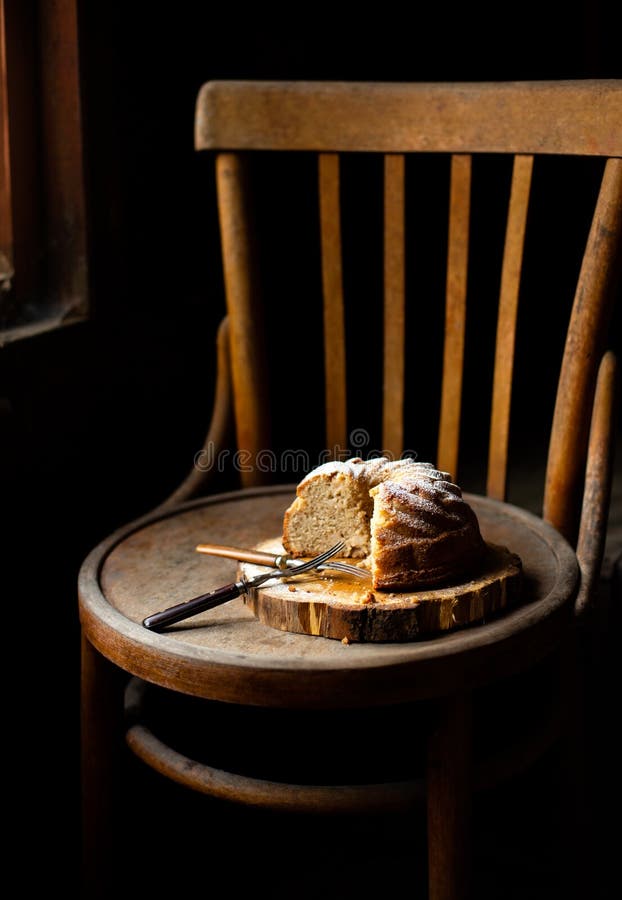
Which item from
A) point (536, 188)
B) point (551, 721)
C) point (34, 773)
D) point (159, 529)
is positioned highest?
point (536, 188)

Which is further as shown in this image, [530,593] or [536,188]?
[536,188]

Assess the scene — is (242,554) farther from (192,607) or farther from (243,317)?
(243,317)

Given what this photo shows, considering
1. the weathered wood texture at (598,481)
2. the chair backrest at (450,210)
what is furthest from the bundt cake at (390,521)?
the chair backrest at (450,210)

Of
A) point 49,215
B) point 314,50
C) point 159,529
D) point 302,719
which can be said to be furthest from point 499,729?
point 314,50

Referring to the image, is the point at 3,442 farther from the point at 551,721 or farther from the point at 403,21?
the point at 403,21

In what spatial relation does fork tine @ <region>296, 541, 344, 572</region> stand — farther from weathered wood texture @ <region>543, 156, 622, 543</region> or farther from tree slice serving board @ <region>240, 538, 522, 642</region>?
weathered wood texture @ <region>543, 156, 622, 543</region>

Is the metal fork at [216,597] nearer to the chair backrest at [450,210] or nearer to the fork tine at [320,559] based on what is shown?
the fork tine at [320,559]

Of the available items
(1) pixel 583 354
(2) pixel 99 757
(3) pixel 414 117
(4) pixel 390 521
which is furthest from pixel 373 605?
(3) pixel 414 117

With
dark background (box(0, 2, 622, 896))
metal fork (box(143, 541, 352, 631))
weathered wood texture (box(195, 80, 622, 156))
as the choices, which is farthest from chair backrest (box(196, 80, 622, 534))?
metal fork (box(143, 541, 352, 631))

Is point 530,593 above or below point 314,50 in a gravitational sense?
below
